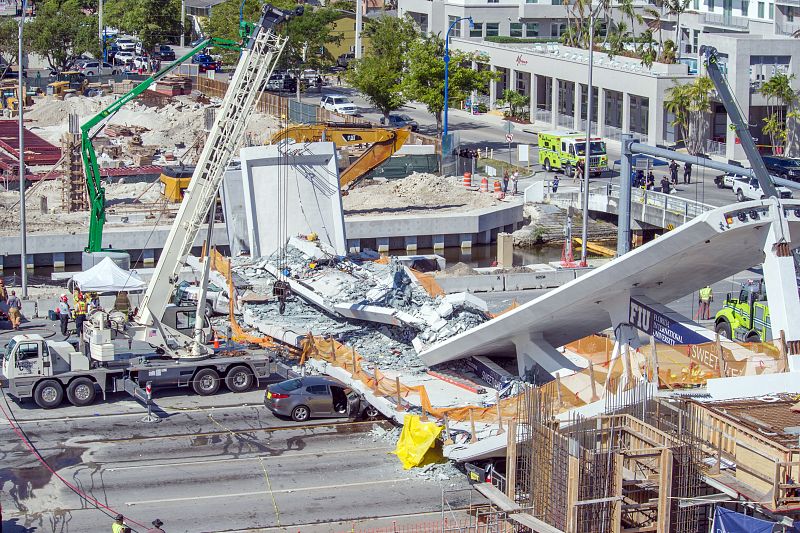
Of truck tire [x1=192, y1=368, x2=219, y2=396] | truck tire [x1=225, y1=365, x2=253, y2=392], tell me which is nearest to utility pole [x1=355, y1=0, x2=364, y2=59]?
truck tire [x1=225, y1=365, x2=253, y2=392]

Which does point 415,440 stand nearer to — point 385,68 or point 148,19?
point 385,68

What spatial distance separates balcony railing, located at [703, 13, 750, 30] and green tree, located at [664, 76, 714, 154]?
13.9 metres

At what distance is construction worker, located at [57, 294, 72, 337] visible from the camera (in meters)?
38.4

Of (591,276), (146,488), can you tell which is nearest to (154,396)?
(146,488)

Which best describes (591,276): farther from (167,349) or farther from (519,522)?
(167,349)

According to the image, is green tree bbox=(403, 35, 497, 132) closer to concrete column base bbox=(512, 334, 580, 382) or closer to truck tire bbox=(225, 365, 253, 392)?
truck tire bbox=(225, 365, 253, 392)

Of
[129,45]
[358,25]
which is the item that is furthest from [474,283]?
[129,45]

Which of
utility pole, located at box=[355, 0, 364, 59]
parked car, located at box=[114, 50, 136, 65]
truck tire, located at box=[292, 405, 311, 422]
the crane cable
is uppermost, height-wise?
Answer: utility pole, located at box=[355, 0, 364, 59]

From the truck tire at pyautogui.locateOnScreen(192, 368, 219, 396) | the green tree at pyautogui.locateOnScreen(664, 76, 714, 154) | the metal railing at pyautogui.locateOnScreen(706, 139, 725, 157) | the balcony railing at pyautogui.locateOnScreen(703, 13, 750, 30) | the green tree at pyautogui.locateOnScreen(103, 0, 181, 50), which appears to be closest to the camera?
the truck tire at pyautogui.locateOnScreen(192, 368, 219, 396)

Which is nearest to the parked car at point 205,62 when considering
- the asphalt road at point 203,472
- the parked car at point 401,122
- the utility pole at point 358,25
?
the utility pole at point 358,25

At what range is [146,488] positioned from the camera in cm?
2902

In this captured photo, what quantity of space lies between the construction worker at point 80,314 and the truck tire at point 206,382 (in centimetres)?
329

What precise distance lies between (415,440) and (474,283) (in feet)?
64.6

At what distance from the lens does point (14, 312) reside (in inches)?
1716
